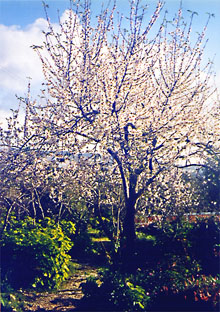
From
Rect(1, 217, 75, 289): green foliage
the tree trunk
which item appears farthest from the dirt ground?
the tree trunk

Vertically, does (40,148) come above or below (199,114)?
below

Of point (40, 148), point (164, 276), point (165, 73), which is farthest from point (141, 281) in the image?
point (165, 73)

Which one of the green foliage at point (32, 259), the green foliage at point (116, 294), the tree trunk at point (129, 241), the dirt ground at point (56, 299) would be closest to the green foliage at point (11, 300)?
the dirt ground at point (56, 299)

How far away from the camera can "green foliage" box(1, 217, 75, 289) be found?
20.8 feet

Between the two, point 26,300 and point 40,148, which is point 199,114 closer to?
point 40,148

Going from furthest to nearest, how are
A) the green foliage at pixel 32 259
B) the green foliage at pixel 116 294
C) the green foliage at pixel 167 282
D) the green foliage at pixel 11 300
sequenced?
the green foliage at pixel 32 259 < the green foliage at pixel 167 282 < the green foliage at pixel 116 294 < the green foliage at pixel 11 300

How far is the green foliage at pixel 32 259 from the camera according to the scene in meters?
6.34

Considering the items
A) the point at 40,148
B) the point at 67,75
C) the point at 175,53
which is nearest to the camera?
the point at 40,148

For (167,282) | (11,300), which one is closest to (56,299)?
(11,300)

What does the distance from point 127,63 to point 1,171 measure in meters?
3.67

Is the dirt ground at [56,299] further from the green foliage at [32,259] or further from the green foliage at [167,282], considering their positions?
the green foliage at [167,282]

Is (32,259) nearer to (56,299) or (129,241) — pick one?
(56,299)

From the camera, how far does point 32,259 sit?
6.48 meters

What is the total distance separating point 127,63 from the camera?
6871mm
